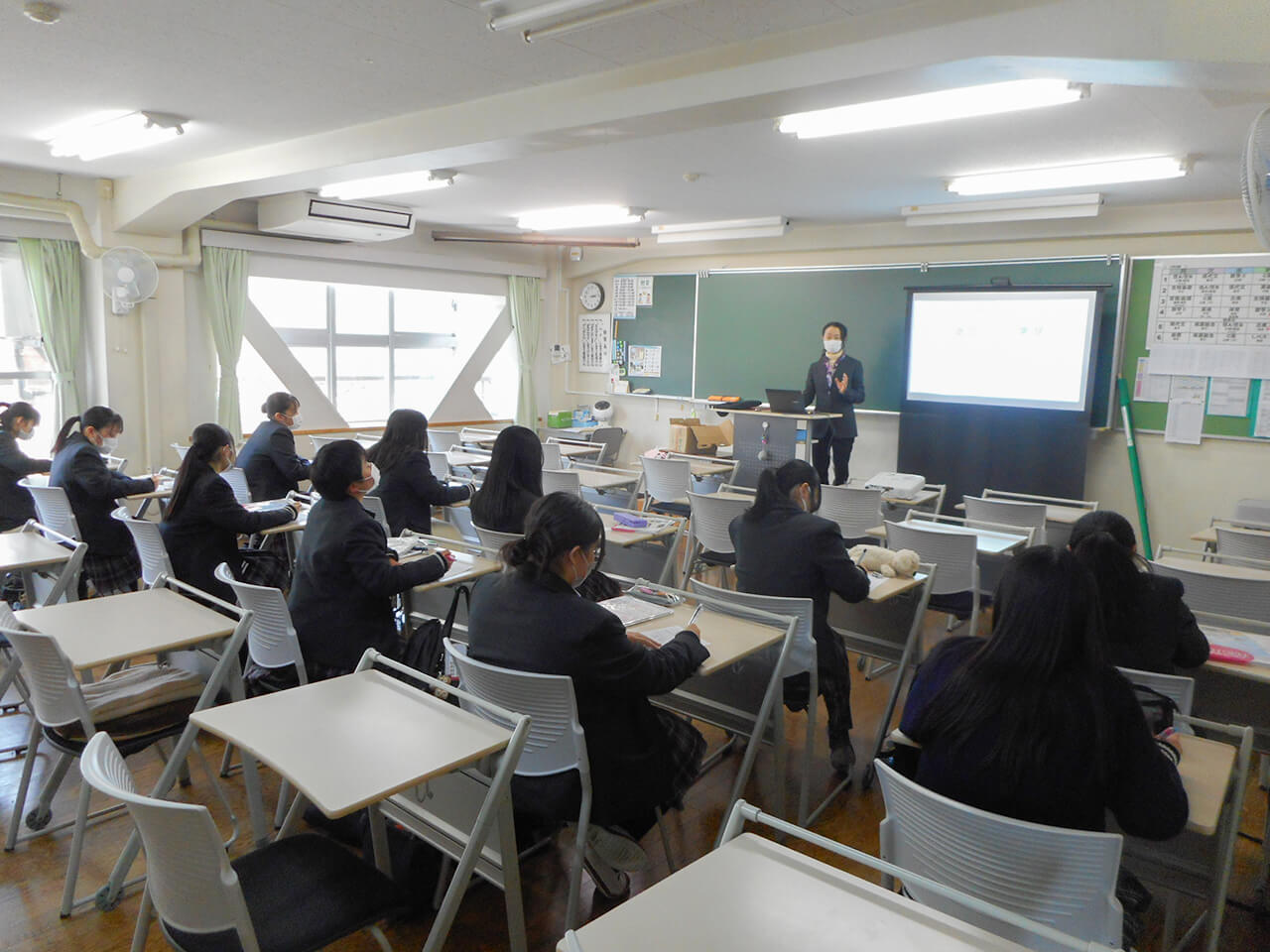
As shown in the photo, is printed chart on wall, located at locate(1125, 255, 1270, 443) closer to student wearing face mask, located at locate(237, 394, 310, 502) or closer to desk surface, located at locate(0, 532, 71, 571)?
student wearing face mask, located at locate(237, 394, 310, 502)

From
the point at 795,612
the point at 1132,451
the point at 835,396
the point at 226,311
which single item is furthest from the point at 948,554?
the point at 226,311

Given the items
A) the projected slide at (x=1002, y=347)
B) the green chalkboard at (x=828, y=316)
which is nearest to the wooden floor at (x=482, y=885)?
the projected slide at (x=1002, y=347)

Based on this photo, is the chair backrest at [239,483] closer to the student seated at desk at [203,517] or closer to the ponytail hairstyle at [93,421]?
the ponytail hairstyle at [93,421]

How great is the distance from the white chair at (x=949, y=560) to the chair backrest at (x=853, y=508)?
0.66 meters

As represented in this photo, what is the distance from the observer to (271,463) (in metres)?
5.21

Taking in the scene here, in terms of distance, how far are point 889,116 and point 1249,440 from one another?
429 centimetres

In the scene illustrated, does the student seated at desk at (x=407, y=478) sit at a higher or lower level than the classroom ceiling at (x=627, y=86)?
lower

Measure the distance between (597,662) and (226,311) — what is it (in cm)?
640

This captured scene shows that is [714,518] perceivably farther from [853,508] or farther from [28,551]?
[28,551]

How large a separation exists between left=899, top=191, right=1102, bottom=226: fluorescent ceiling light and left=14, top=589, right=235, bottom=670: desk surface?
5915 millimetres

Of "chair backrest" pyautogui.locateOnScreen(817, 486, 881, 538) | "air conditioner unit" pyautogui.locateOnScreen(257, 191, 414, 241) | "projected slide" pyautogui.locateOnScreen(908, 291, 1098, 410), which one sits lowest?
"chair backrest" pyautogui.locateOnScreen(817, 486, 881, 538)

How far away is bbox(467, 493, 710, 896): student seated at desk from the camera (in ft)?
6.92

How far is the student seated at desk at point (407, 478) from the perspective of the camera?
4398 mm

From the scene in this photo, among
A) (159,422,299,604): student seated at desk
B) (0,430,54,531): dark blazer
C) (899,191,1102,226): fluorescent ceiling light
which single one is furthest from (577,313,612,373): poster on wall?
(159,422,299,604): student seated at desk
